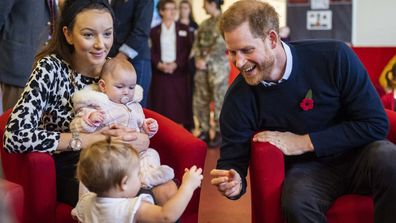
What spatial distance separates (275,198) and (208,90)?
3407 mm

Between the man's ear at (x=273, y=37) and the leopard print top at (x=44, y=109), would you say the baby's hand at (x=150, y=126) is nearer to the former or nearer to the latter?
the leopard print top at (x=44, y=109)

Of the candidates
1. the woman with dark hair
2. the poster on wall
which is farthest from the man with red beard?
the poster on wall

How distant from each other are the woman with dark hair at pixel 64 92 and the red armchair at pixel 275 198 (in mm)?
457

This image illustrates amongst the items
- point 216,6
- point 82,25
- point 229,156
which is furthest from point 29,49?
point 216,6

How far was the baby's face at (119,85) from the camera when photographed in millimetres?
2238

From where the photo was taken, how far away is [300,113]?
7.29ft

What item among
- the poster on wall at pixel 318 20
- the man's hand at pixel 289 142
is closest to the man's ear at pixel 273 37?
the man's hand at pixel 289 142

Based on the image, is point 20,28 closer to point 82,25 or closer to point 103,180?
point 82,25

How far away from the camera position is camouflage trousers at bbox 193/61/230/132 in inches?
211

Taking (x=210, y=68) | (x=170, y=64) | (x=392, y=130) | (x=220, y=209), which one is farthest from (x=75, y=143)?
(x=170, y=64)

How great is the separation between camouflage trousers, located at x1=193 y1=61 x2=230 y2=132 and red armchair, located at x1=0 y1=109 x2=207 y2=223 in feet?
9.68

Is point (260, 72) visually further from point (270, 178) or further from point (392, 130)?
point (392, 130)

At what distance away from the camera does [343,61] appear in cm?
220

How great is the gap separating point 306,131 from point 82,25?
0.98 metres
